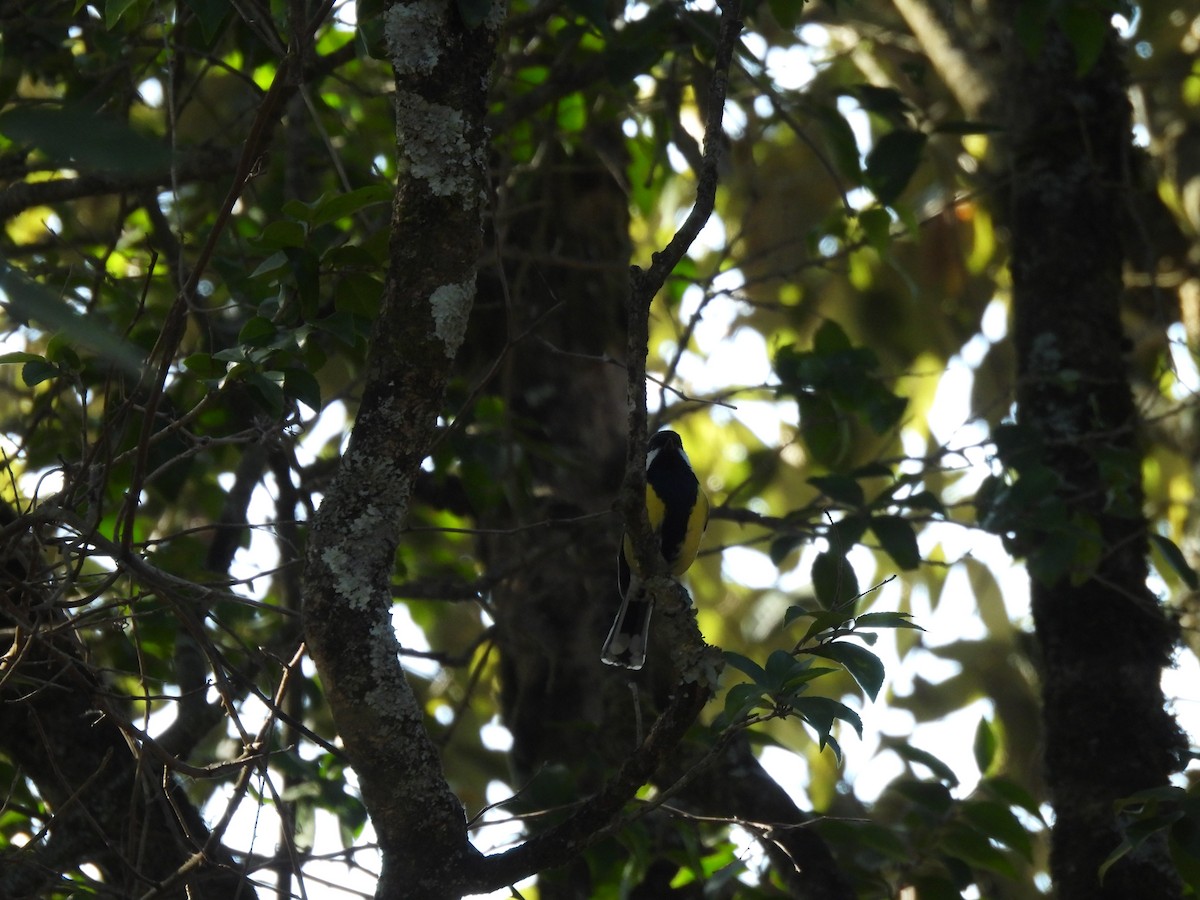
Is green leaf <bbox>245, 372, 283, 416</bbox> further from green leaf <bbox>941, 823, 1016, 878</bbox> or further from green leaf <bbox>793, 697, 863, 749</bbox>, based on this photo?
green leaf <bbox>941, 823, 1016, 878</bbox>

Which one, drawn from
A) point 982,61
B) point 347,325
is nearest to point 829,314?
point 982,61

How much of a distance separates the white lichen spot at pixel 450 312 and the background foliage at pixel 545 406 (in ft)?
1.05

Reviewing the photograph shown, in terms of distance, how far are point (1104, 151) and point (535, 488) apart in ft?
7.04

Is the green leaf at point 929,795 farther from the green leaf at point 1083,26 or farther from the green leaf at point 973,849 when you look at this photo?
the green leaf at point 1083,26

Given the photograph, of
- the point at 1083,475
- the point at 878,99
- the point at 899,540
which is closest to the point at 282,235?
the point at 899,540

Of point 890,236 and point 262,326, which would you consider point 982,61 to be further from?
point 262,326

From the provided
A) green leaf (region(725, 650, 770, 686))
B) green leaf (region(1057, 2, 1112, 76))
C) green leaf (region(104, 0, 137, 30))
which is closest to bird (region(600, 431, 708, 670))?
green leaf (region(1057, 2, 1112, 76))

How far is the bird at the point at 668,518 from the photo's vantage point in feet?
13.2

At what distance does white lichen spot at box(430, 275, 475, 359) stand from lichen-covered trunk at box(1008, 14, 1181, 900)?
171cm

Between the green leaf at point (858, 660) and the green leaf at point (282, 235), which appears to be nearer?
the green leaf at point (858, 660)

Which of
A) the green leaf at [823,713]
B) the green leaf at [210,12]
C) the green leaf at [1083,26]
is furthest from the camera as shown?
the green leaf at [1083,26]

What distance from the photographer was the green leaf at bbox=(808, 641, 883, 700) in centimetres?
179

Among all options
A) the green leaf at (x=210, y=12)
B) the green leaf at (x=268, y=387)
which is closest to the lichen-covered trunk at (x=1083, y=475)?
the green leaf at (x=268, y=387)

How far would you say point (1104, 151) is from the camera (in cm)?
412
